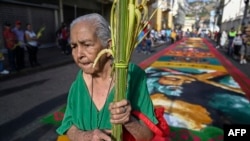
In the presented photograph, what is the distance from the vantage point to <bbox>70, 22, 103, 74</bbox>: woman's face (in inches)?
48.1

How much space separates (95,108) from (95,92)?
0.31ft

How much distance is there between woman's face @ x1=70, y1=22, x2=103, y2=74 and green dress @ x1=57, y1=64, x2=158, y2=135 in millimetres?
225

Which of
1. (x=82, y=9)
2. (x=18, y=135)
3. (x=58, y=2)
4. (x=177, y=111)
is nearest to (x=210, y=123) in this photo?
(x=177, y=111)

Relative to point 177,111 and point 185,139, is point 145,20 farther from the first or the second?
point 177,111

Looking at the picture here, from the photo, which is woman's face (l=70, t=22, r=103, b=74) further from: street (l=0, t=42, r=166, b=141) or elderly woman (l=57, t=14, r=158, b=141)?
street (l=0, t=42, r=166, b=141)

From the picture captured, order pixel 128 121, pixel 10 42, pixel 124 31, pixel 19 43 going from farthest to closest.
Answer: pixel 19 43 < pixel 10 42 < pixel 128 121 < pixel 124 31

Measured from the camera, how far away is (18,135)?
12.1 ft

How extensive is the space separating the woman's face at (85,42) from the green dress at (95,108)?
225 mm

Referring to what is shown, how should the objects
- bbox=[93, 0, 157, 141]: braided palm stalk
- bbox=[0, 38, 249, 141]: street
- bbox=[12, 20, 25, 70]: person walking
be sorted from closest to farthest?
bbox=[93, 0, 157, 141]: braided palm stalk → bbox=[0, 38, 249, 141]: street → bbox=[12, 20, 25, 70]: person walking

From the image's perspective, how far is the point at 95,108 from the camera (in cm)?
136

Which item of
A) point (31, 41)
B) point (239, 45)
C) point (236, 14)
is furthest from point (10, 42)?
point (236, 14)

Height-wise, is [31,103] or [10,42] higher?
[10,42]

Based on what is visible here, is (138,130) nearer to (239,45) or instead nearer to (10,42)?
(10,42)

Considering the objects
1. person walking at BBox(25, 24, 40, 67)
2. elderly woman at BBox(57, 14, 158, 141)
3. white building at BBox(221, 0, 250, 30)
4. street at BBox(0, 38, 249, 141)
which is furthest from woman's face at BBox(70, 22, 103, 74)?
white building at BBox(221, 0, 250, 30)
